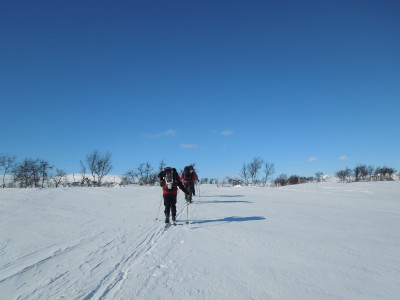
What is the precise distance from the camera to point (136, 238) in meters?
7.36

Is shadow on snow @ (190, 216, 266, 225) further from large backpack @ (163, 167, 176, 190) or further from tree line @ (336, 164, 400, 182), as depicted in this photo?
tree line @ (336, 164, 400, 182)

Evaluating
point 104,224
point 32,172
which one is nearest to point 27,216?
point 104,224

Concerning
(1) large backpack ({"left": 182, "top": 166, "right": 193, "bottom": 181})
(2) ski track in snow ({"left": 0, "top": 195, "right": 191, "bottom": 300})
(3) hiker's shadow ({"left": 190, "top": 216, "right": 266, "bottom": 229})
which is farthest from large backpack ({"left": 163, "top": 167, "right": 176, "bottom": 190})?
(1) large backpack ({"left": 182, "top": 166, "right": 193, "bottom": 181})

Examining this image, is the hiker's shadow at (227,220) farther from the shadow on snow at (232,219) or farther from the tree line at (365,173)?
the tree line at (365,173)

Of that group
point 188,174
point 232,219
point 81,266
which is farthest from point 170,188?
point 188,174

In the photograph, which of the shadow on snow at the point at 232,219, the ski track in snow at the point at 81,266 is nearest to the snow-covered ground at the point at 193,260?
the ski track in snow at the point at 81,266

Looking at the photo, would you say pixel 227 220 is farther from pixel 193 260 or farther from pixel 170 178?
pixel 193 260

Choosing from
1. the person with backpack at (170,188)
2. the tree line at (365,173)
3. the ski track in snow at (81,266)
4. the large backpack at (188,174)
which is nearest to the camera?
the ski track in snow at (81,266)

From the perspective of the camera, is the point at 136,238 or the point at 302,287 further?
the point at 136,238

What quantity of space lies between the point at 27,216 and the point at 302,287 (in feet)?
29.8

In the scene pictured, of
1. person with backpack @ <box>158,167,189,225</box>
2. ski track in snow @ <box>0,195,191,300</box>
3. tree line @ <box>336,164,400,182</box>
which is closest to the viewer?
ski track in snow @ <box>0,195,191,300</box>

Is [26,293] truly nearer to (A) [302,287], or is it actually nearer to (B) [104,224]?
(A) [302,287]

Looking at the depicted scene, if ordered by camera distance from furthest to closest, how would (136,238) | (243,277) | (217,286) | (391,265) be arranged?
(136,238) < (391,265) < (243,277) < (217,286)

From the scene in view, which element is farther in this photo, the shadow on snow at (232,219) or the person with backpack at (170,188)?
the shadow on snow at (232,219)
